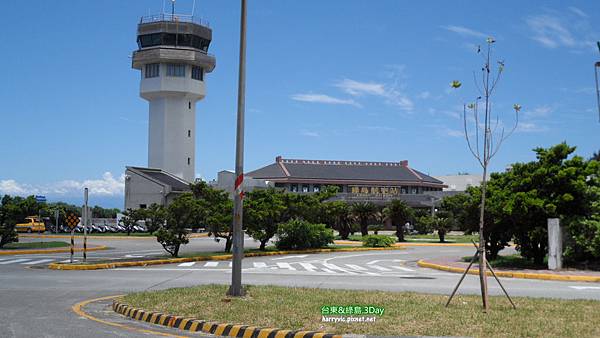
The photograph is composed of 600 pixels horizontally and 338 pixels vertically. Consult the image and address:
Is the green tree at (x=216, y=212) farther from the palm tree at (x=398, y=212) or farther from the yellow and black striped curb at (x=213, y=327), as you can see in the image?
the palm tree at (x=398, y=212)

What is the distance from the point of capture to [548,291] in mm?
16672

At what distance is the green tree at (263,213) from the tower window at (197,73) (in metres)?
49.4

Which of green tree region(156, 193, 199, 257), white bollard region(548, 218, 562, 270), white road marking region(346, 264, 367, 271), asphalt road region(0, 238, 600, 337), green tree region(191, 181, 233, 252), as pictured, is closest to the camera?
asphalt road region(0, 238, 600, 337)

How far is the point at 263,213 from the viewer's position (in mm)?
35188

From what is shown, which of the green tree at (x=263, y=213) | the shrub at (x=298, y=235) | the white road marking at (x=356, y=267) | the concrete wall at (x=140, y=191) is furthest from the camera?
the concrete wall at (x=140, y=191)

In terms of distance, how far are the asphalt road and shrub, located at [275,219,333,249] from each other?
8.46 meters

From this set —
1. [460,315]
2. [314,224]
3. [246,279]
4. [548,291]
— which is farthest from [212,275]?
[314,224]

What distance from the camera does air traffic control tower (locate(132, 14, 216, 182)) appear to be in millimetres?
82375

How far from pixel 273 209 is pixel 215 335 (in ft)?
84.5

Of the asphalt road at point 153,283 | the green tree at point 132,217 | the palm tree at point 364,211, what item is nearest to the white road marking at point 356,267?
the asphalt road at point 153,283

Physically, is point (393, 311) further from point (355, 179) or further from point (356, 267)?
point (355, 179)

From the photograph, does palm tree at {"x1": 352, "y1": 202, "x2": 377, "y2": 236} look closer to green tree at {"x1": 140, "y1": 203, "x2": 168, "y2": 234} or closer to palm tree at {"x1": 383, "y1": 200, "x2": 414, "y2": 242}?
palm tree at {"x1": 383, "y1": 200, "x2": 414, "y2": 242}

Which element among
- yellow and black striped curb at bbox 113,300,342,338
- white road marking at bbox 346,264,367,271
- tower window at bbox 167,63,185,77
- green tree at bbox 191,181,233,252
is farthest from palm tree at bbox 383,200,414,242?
tower window at bbox 167,63,185,77

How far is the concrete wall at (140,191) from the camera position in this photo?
239 feet
